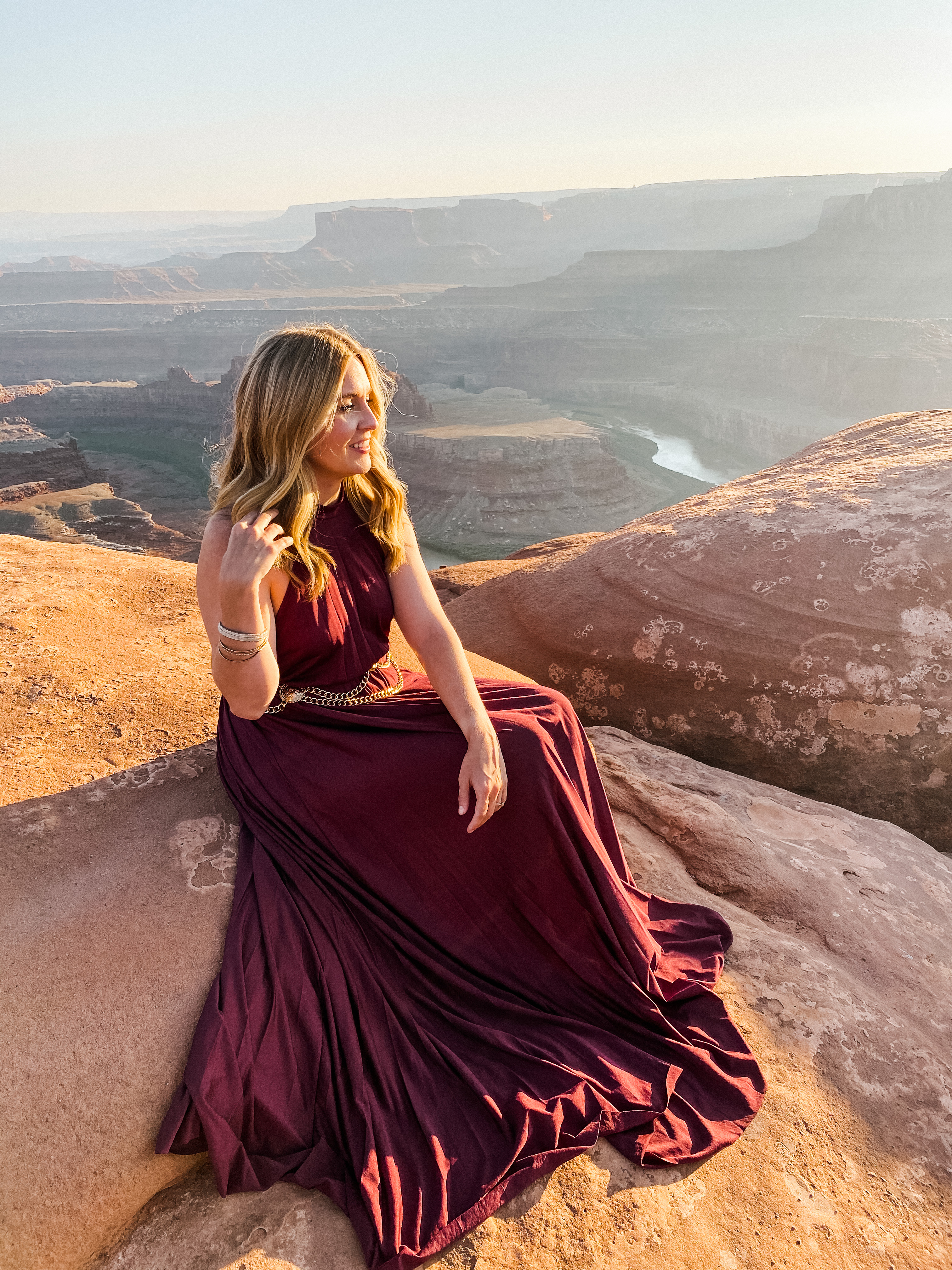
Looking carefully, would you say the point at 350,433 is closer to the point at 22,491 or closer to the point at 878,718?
the point at 878,718

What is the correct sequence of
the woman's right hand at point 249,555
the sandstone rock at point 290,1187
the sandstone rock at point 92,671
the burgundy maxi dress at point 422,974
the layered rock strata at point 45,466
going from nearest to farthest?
Result: the sandstone rock at point 290,1187 → the burgundy maxi dress at point 422,974 → the woman's right hand at point 249,555 → the sandstone rock at point 92,671 → the layered rock strata at point 45,466


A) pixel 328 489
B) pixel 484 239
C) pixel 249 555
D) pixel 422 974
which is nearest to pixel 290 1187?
pixel 422 974

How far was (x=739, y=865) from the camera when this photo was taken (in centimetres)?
301

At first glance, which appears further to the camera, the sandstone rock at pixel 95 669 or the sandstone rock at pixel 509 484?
the sandstone rock at pixel 509 484

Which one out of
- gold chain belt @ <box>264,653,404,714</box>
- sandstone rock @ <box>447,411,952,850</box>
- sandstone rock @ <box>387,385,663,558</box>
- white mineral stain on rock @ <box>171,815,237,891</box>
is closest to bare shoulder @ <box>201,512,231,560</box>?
gold chain belt @ <box>264,653,404,714</box>

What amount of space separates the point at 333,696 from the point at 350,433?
30.0 inches

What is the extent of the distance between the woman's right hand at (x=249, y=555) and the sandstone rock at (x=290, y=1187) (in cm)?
84

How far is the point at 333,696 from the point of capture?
2.42 m

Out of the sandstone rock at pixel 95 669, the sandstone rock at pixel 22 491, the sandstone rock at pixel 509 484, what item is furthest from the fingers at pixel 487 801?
the sandstone rock at pixel 509 484

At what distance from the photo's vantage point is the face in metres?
2.32

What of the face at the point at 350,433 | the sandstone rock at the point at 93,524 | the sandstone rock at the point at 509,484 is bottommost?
the sandstone rock at the point at 509,484

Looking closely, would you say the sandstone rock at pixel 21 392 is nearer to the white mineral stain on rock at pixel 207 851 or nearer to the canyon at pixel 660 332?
the canyon at pixel 660 332

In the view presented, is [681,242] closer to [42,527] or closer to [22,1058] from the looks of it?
[42,527]

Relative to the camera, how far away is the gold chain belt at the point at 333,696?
2.37 meters
